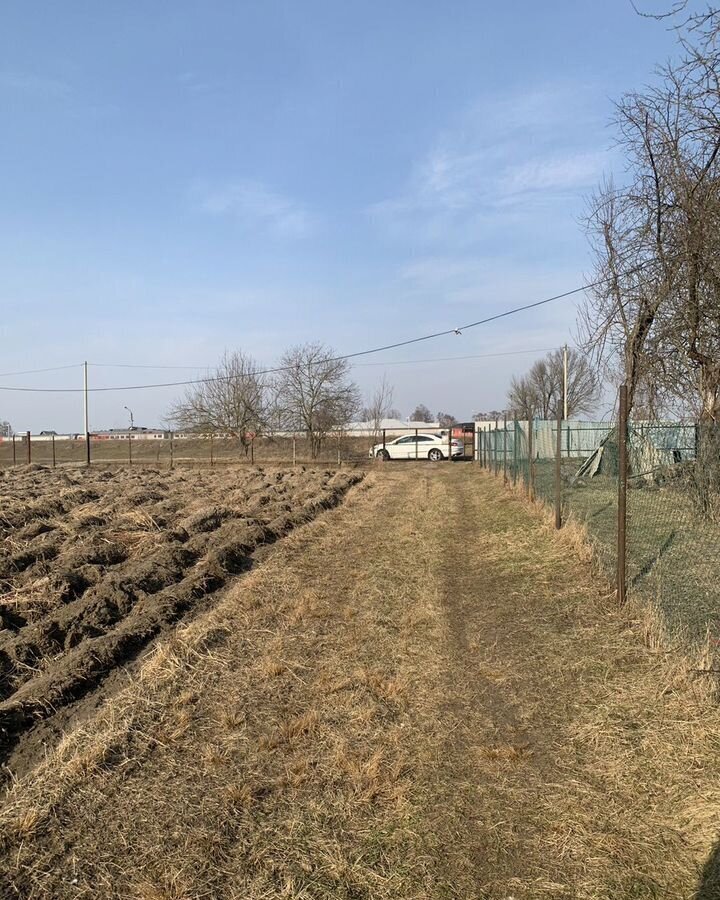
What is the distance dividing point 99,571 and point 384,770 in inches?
206

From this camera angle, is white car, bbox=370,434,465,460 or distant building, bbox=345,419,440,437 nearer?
white car, bbox=370,434,465,460

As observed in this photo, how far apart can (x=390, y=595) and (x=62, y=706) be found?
3.58m

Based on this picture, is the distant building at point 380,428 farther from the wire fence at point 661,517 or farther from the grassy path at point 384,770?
the grassy path at point 384,770

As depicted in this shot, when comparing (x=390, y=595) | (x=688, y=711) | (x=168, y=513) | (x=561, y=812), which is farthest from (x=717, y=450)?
(x=168, y=513)

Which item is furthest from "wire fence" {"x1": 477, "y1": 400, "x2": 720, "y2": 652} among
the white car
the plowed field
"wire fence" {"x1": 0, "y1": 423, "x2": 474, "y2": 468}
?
the white car

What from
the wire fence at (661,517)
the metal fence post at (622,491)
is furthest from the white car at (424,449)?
the metal fence post at (622,491)

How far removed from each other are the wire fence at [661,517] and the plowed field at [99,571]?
4.39 metres

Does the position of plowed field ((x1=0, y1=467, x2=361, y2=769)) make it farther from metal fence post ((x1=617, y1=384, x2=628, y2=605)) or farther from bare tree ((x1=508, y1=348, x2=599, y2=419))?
bare tree ((x1=508, y1=348, x2=599, y2=419))

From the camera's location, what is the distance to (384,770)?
3.45 meters

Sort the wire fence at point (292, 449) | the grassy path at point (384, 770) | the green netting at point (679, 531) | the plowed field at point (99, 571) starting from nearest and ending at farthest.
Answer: the grassy path at point (384, 770)
the plowed field at point (99, 571)
the green netting at point (679, 531)
the wire fence at point (292, 449)

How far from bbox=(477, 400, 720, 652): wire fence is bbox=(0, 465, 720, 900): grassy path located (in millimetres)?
587

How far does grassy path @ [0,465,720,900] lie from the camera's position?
2672 millimetres

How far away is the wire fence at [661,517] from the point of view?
5844 millimetres

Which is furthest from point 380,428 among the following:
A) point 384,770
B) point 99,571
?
point 384,770
